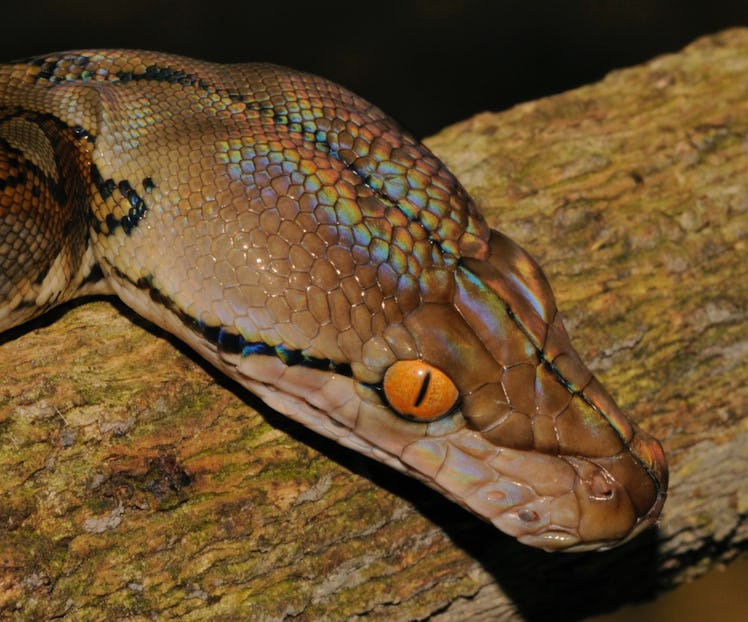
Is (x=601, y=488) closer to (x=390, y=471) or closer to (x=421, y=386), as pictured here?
(x=421, y=386)

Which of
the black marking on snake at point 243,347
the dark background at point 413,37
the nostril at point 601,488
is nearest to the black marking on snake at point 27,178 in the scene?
the black marking on snake at point 243,347

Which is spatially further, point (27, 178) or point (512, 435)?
point (27, 178)

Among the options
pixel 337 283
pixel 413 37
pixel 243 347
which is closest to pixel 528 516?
pixel 337 283

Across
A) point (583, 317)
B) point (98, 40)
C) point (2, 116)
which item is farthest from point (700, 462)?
point (98, 40)

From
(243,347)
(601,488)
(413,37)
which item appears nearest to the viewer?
(601,488)

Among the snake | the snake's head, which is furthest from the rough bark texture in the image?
the snake's head

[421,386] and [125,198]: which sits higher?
[125,198]

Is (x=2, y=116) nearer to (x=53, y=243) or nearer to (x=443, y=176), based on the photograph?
(x=53, y=243)

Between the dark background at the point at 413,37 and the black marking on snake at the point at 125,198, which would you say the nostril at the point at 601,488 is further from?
the dark background at the point at 413,37
